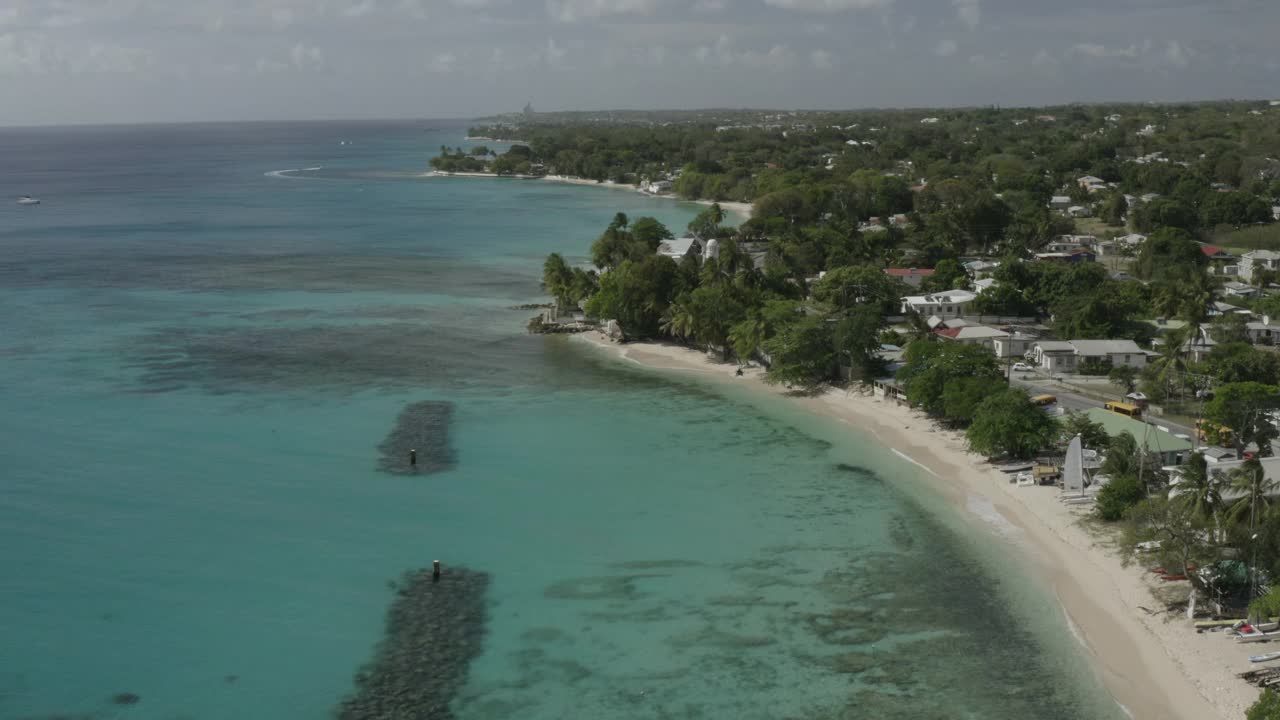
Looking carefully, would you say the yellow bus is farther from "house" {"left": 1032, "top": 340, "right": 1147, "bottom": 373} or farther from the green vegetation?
"house" {"left": 1032, "top": 340, "right": 1147, "bottom": 373}

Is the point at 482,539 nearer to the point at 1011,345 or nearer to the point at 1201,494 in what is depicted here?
the point at 1201,494

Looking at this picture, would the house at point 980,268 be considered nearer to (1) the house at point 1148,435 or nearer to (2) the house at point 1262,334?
(2) the house at point 1262,334

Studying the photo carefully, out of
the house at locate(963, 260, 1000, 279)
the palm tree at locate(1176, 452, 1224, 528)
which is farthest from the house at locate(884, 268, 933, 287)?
the palm tree at locate(1176, 452, 1224, 528)

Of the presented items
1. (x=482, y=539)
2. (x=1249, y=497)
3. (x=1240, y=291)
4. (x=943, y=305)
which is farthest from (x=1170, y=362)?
(x=482, y=539)

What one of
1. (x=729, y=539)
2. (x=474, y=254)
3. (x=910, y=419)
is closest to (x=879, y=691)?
(x=729, y=539)

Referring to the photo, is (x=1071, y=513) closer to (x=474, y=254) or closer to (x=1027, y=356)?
(x=1027, y=356)
